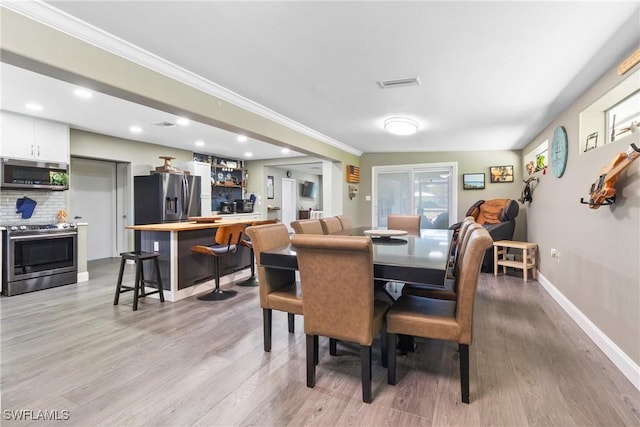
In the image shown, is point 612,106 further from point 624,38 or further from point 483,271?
point 483,271

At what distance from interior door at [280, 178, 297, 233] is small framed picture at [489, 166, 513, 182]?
5.81 meters

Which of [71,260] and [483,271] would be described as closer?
[71,260]

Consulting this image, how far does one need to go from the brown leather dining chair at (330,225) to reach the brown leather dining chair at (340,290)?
5.87 ft

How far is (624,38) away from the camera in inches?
79.4

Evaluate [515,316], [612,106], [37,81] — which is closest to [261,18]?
[37,81]

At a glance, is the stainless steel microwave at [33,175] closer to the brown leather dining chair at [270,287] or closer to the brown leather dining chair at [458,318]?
the brown leather dining chair at [270,287]

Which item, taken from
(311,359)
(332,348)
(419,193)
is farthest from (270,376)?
(419,193)

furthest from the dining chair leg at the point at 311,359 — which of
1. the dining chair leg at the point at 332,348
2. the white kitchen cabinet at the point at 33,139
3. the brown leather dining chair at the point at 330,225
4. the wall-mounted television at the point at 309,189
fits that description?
the wall-mounted television at the point at 309,189

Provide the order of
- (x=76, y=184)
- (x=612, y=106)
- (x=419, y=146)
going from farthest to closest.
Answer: (x=419, y=146)
(x=76, y=184)
(x=612, y=106)

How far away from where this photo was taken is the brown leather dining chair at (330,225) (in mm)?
3615

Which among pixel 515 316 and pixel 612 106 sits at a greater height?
pixel 612 106

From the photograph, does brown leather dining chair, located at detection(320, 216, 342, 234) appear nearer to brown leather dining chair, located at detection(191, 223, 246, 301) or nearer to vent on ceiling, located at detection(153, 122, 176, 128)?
brown leather dining chair, located at detection(191, 223, 246, 301)

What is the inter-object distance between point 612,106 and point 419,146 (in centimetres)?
344

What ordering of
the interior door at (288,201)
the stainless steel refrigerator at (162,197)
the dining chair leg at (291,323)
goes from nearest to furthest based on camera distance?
1. the dining chair leg at (291,323)
2. the stainless steel refrigerator at (162,197)
3. the interior door at (288,201)
